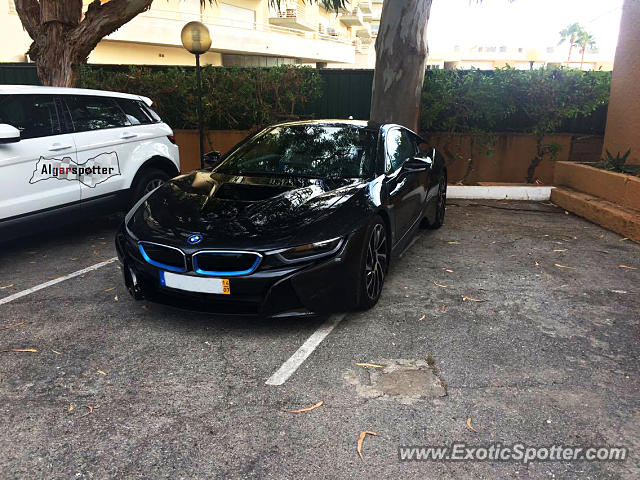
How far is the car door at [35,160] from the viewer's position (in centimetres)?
476

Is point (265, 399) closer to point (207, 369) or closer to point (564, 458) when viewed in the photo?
point (207, 369)

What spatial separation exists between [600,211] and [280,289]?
204 inches

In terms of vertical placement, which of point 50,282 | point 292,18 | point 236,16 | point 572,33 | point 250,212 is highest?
point 572,33

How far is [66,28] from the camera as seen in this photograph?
330 inches

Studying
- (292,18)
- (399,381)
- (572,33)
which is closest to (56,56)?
(399,381)

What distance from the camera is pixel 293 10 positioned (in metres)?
Answer: 39.9

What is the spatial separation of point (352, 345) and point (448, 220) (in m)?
4.08

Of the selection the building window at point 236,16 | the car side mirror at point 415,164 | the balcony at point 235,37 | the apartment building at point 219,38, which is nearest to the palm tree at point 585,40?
the apartment building at point 219,38

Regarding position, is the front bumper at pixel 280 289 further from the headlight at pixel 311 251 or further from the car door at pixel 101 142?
the car door at pixel 101 142

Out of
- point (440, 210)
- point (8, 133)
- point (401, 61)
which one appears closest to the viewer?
point (8, 133)

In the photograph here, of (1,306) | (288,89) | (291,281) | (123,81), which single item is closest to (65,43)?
(123,81)

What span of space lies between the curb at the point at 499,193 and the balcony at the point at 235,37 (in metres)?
17.7

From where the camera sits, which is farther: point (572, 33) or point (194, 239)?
point (572, 33)

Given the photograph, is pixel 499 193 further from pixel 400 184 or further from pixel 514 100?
pixel 400 184
